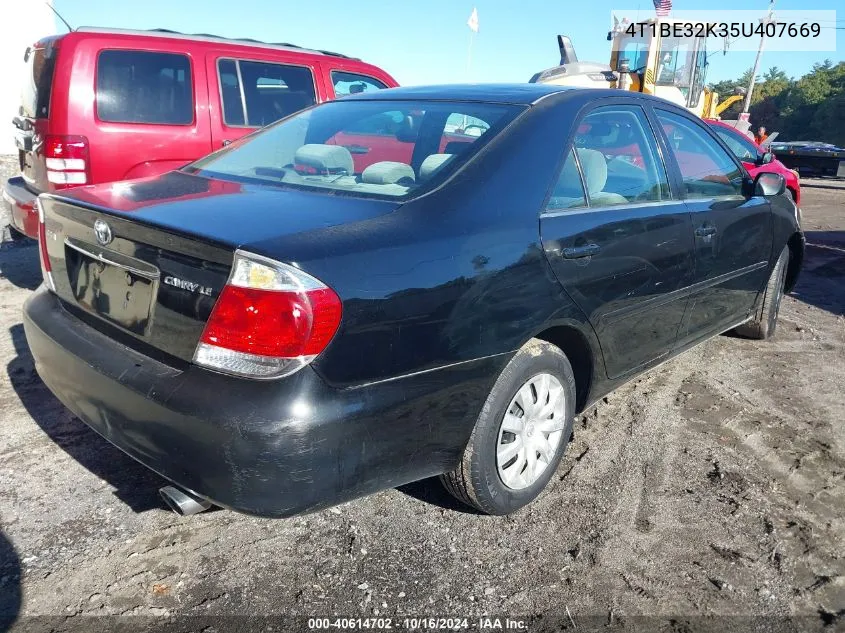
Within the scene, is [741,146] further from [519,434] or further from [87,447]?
[87,447]

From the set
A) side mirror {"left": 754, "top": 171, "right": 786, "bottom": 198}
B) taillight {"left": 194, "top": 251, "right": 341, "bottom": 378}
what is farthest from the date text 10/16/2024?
side mirror {"left": 754, "top": 171, "right": 786, "bottom": 198}

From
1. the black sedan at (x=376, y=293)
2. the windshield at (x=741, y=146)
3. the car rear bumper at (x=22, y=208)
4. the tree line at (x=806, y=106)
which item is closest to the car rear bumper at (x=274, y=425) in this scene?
the black sedan at (x=376, y=293)

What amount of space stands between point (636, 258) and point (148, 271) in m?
2.01

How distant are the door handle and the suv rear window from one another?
374 cm

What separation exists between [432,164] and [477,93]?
71cm

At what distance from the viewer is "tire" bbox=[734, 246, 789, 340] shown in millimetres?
4738

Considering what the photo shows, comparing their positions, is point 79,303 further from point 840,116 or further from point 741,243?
point 840,116

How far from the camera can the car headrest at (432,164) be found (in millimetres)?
2514

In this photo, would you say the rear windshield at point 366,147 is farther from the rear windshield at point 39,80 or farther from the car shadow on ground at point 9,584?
the rear windshield at point 39,80

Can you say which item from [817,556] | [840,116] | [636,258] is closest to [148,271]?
[636,258]

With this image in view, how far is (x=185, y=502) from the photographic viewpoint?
2.14 meters

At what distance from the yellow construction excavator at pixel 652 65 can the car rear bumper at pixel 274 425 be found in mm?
11006

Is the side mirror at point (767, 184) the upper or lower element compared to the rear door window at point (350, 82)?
lower

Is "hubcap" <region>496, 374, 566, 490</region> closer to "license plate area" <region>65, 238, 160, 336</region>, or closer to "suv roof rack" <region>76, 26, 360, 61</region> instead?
"license plate area" <region>65, 238, 160, 336</region>
